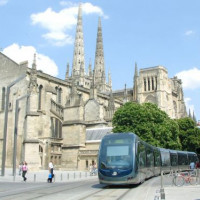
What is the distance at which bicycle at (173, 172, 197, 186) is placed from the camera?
1627 centimetres

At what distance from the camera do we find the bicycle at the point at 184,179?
16.3 meters

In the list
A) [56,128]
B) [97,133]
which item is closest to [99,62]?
[56,128]

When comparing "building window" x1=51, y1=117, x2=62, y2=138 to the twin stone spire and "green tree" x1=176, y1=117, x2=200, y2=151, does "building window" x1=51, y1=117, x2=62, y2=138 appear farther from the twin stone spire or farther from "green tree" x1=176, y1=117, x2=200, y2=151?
the twin stone spire

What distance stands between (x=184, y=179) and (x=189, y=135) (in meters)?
38.0

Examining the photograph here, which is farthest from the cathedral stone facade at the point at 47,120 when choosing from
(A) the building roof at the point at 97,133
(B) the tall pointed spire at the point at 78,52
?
(B) the tall pointed spire at the point at 78,52

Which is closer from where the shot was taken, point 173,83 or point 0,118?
point 0,118

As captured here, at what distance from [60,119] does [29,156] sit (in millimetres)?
11202

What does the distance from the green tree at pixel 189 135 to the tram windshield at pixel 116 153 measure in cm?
3939

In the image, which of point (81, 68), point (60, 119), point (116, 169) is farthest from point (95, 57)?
point (116, 169)

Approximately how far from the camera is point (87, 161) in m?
37.6

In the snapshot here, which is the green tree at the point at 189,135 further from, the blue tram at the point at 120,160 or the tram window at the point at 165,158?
the blue tram at the point at 120,160

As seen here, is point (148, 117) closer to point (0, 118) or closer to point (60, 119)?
point (60, 119)

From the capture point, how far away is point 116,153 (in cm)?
1516

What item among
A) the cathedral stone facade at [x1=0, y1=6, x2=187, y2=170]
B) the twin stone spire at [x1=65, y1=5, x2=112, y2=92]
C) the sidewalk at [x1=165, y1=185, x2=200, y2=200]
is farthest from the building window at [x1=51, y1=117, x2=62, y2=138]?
the twin stone spire at [x1=65, y1=5, x2=112, y2=92]
